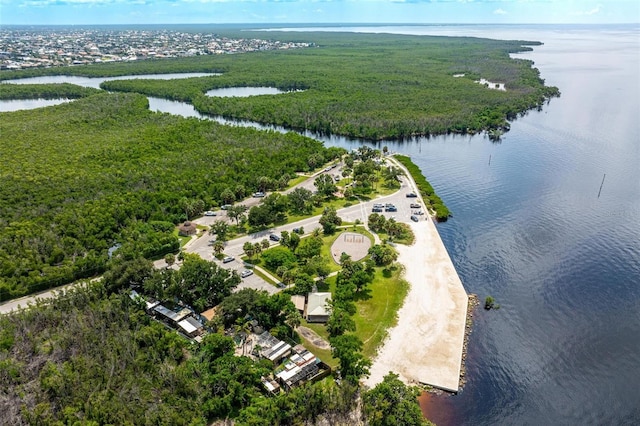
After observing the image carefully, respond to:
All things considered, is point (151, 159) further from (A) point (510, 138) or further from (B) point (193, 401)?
(A) point (510, 138)

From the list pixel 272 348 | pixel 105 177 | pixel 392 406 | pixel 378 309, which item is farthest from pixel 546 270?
pixel 105 177

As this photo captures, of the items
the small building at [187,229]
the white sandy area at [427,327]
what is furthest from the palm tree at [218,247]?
the white sandy area at [427,327]

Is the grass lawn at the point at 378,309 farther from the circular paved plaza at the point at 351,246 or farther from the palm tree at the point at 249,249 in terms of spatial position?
the palm tree at the point at 249,249

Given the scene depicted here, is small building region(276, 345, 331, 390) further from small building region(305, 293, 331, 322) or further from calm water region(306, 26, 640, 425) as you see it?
calm water region(306, 26, 640, 425)

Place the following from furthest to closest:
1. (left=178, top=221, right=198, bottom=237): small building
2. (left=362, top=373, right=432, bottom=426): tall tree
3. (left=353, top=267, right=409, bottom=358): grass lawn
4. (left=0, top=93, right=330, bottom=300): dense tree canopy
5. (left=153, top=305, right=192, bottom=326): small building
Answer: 1. (left=178, top=221, right=198, bottom=237): small building
2. (left=0, top=93, right=330, bottom=300): dense tree canopy
3. (left=153, top=305, right=192, bottom=326): small building
4. (left=353, top=267, right=409, bottom=358): grass lawn
5. (left=362, top=373, right=432, bottom=426): tall tree

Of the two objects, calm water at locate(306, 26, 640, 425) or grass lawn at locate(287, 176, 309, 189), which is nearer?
calm water at locate(306, 26, 640, 425)

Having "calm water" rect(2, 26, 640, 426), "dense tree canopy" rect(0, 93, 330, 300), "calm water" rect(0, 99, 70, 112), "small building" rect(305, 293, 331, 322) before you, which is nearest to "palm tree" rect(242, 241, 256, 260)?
"dense tree canopy" rect(0, 93, 330, 300)

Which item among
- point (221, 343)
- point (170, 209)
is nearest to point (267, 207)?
point (170, 209)
